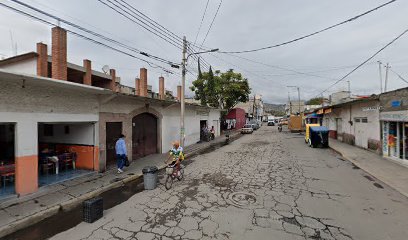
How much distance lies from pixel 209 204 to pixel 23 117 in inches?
256

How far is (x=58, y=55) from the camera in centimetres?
903

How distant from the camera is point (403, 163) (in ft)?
36.9

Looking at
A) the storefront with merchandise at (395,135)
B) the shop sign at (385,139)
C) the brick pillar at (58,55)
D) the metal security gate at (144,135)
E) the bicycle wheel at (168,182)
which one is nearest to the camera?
the bicycle wheel at (168,182)

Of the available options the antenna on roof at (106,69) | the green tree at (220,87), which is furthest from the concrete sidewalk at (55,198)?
the green tree at (220,87)

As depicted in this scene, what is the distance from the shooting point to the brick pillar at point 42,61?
9445 millimetres

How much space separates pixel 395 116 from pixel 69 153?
16.9 meters

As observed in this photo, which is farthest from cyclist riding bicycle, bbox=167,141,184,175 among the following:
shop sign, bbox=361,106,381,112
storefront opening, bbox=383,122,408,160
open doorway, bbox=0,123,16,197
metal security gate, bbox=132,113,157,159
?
shop sign, bbox=361,106,381,112

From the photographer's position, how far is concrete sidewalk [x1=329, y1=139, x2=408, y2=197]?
8301 millimetres

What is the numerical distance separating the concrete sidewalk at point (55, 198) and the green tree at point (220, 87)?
24.9 metres

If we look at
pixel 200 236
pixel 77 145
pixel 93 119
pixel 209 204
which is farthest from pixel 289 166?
pixel 77 145

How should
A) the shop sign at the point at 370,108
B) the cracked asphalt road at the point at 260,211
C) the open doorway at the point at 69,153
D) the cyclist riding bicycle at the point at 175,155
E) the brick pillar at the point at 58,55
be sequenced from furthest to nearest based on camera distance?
the shop sign at the point at 370,108 → the open doorway at the point at 69,153 → the brick pillar at the point at 58,55 → the cyclist riding bicycle at the point at 175,155 → the cracked asphalt road at the point at 260,211

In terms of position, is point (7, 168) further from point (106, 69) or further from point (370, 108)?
point (370, 108)

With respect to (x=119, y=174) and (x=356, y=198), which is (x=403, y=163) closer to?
(x=356, y=198)

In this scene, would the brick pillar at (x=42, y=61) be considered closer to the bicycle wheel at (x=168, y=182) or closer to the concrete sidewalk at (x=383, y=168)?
the bicycle wheel at (x=168, y=182)
